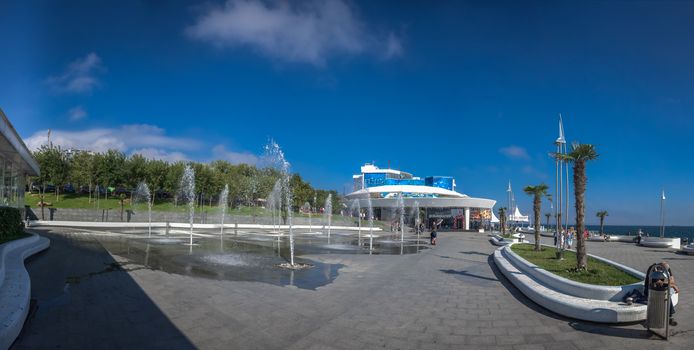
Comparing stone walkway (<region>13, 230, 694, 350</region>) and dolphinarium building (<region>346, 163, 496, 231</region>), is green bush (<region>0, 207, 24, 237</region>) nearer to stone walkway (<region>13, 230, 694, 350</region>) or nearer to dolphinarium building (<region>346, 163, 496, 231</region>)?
stone walkway (<region>13, 230, 694, 350</region>)

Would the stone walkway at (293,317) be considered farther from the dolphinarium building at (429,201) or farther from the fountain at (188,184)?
the dolphinarium building at (429,201)

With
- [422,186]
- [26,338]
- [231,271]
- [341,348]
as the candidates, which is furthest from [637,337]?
[422,186]

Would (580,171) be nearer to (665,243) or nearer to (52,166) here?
(665,243)

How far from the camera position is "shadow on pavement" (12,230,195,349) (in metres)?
5.69

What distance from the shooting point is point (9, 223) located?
51.2 ft

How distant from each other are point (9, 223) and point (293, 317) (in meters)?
14.7

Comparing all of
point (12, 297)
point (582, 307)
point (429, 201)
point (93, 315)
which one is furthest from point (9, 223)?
point (429, 201)

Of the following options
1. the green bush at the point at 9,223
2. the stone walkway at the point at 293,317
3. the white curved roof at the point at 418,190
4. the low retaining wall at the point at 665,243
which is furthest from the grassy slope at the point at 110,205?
the stone walkway at the point at 293,317

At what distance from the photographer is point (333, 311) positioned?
8.02 metres

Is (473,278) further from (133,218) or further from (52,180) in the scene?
(52,180)

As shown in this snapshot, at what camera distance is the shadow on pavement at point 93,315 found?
5688 millimetres

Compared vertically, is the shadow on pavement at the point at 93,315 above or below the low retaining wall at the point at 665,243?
above

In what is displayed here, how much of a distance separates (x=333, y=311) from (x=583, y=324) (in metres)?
4.75

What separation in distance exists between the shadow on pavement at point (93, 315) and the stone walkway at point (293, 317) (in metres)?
0.02
